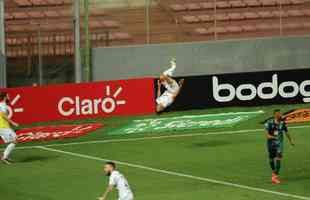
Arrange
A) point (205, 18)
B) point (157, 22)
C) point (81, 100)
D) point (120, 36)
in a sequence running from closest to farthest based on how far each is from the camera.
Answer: point (81, 100) → point (120, 36) → point (157, 22) → point (205, 18)

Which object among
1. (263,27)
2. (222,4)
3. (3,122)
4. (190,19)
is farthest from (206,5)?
(3,122)

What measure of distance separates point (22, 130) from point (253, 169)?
11333mm

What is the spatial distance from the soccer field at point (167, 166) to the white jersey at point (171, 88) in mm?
2197

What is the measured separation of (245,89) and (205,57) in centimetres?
338

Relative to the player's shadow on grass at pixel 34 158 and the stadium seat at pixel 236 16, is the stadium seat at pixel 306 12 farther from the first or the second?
the player's shadow on grass at pixel 34 158

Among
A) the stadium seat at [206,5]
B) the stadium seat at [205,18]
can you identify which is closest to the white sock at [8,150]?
the stadium seat at [205,18]

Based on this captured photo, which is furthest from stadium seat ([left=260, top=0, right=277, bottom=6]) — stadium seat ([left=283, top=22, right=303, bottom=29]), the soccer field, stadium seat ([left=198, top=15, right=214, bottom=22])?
the soccer field

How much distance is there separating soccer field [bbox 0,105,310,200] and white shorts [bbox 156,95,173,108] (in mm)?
1782

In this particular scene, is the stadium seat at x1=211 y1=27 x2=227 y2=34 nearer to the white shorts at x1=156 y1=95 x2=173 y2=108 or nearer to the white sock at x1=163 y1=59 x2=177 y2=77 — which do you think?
the white sock at x1=163 y1=59 x2=177 y2=77

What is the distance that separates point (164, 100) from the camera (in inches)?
1580

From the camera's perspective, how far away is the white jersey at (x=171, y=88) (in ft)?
132

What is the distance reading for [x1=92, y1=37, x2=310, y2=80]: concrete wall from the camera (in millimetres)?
42656

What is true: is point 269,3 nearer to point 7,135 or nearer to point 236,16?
point 236,16

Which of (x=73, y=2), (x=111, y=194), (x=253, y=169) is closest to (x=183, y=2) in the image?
(x=73, y=2)
